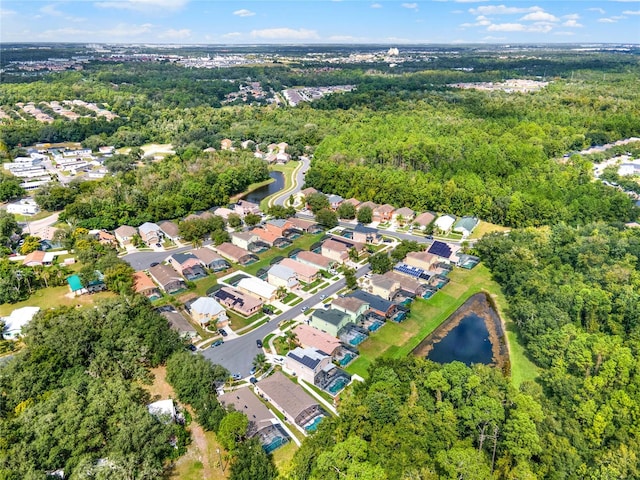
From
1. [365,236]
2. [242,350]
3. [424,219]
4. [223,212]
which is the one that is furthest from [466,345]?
[223,212]

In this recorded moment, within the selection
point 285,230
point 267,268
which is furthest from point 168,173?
point 267,268

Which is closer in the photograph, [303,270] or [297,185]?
[303,270]

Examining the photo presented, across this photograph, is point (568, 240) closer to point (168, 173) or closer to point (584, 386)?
point (584, 386)

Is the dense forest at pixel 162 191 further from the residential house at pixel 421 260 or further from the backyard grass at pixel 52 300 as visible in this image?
the residential house at pixel 421 260

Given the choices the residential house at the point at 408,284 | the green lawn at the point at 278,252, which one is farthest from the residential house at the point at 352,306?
the green lawn at the point at 278,252

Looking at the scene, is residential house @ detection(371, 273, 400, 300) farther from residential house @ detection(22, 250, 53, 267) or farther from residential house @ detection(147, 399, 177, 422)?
residential house @ detection(22, 250, 53, 267)

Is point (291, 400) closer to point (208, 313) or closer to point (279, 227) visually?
point (208, 313)

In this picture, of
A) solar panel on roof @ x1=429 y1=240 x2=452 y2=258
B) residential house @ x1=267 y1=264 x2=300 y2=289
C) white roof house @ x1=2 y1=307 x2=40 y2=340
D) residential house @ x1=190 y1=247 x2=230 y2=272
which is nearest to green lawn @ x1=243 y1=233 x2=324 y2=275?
residential house @ x1=190 y1=247 x2=230 y2=272

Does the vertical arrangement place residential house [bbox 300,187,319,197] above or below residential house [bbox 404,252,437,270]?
above
